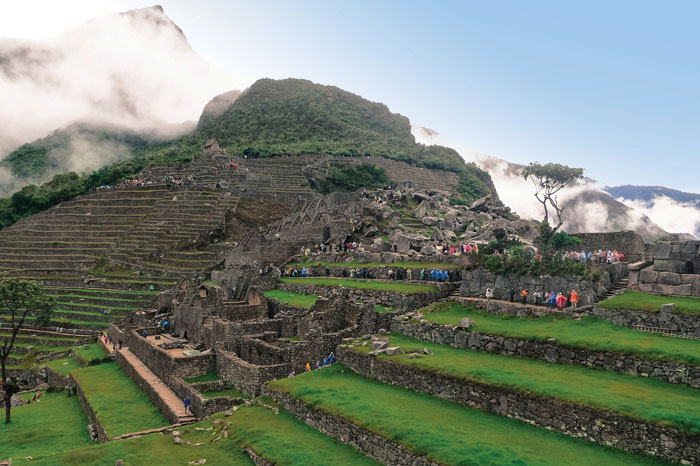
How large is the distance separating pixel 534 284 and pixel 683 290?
5.36m

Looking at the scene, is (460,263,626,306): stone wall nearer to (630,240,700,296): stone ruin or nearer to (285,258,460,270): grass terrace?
(630,240,700,296): stone ruin

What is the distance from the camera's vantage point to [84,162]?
137375 mm

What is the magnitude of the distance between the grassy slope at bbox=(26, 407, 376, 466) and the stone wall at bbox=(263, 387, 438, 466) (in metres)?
0.19

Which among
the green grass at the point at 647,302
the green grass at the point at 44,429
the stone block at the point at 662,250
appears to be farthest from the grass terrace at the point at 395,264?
the green grass at the point at 44,429

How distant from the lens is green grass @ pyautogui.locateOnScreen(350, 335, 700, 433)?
11133 millimetres

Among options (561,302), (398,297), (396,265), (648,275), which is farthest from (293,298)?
(648,275)

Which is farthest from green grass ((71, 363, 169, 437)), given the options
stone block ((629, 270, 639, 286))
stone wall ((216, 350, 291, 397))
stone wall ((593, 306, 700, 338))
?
stone block ((629, 270, 639, 286))

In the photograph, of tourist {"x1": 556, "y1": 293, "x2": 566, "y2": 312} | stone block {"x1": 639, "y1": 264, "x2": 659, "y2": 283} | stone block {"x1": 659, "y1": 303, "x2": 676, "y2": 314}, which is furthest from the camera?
stone block {"x1": 639, "y1": 264, "x2": 659, "y2": 283}

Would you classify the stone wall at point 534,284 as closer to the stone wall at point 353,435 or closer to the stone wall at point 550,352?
the stone wall at point 550,352

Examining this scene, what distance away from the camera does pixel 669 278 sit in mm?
19562

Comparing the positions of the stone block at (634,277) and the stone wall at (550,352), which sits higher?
the stone block at (634,277)

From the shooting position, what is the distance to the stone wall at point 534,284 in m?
20.4

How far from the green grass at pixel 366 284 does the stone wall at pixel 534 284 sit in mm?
2324

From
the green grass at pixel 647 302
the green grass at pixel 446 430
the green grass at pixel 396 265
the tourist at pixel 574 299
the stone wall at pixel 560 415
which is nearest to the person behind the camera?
the stone wall at pixel 560 415
